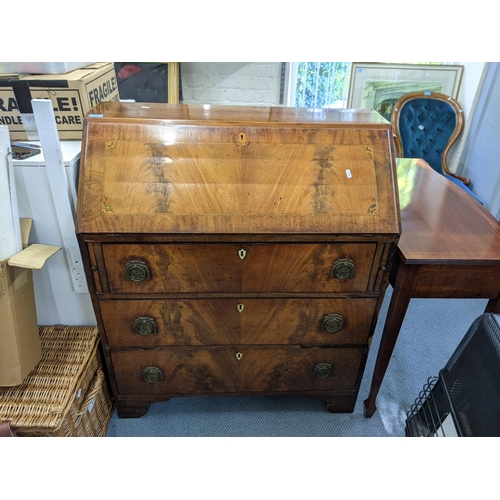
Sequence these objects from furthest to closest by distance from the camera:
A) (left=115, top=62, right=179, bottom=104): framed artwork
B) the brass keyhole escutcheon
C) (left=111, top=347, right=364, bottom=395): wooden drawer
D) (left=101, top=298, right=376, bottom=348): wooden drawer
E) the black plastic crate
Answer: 1. (left=115, top=62, right=179, bottom=104): framed artwork
2. (left=111, top=347, right=364, bottom=395): wooden drawer
3. (left=101, top=298, right=376, bottom=348): wooden drawer
4. the brass keyhole escutcheon
5. the black plastic crate

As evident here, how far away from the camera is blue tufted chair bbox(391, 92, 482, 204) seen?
9.01 ft

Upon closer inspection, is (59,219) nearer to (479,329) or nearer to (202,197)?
(202,197)

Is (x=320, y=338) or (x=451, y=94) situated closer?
(x=320, y=338)

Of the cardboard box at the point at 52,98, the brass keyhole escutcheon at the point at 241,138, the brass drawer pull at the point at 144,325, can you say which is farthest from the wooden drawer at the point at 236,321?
the cardboard box at the point at 52,98

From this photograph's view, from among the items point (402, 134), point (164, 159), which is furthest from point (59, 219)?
point (402, 134)

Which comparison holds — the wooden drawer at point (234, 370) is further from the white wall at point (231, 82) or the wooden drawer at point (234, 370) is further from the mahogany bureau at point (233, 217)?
the white wall at point (231, 82)

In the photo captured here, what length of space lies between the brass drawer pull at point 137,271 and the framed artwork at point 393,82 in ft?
7.41

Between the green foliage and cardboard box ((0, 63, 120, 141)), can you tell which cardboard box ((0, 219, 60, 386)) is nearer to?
cardboard box ((0, 63, 120, 141))

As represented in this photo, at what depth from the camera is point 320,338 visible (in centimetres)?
144

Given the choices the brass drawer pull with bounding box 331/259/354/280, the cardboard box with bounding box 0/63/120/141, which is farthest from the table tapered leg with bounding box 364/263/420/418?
the cardboard box with bounding box 0/63/120/141

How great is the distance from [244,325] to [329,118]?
790 mm

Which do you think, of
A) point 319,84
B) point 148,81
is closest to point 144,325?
point 148,81

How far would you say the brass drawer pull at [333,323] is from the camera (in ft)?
4.52

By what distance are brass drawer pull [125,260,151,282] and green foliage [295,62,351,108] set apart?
2.01 meters
